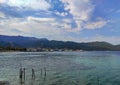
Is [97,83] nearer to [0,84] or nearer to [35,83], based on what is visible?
[35,83]

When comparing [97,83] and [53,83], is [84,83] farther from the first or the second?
[53,83]

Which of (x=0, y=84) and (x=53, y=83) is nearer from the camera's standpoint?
(x=0, y=84)

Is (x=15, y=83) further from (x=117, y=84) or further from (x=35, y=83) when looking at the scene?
(x=117, y=84)

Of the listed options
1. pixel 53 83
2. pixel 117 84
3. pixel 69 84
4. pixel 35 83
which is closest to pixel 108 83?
pixel 117 84

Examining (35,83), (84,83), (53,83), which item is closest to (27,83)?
(35,83)

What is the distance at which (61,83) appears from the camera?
180 ft

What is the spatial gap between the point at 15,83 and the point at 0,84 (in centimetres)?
663

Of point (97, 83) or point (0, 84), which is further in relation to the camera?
point (97, 83)

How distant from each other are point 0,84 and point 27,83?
9339 millimetres

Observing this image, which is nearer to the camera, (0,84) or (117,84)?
(0,84)

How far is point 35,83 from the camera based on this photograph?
182 feet

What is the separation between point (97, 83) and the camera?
5559cm

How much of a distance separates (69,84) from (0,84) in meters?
16.5

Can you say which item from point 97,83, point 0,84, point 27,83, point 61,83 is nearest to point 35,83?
point 27,83
